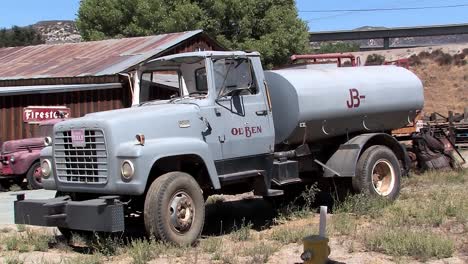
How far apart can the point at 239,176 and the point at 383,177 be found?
341 centimetres

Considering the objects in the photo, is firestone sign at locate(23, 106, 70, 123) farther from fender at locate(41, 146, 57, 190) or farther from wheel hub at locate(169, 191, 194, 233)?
wheel hub at locate(169, 191, 194, 233)

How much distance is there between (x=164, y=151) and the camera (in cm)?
799

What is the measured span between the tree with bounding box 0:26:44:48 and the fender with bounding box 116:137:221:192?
231 feet

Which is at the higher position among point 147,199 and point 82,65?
point 82,65

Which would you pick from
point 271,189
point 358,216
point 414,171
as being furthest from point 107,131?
point 414,171

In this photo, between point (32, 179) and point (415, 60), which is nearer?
point (32, 179)

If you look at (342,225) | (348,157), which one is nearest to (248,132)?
(342,225)

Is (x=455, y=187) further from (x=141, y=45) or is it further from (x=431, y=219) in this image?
(x=141, y=45)

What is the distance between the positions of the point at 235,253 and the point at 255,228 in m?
2.22

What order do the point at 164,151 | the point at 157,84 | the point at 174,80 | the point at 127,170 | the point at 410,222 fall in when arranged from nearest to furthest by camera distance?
the point at 127,170 < the point at 164,151 < the point at 410,222 < the point at 174,80 < the point at 157,84

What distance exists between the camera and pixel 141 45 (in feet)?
77.6

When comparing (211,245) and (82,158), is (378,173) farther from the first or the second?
(82,158)

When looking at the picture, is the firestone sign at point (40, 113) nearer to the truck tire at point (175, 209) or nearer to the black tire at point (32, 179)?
the black tire at point (32, 179)

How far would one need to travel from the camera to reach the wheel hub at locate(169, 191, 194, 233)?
8.05 m
